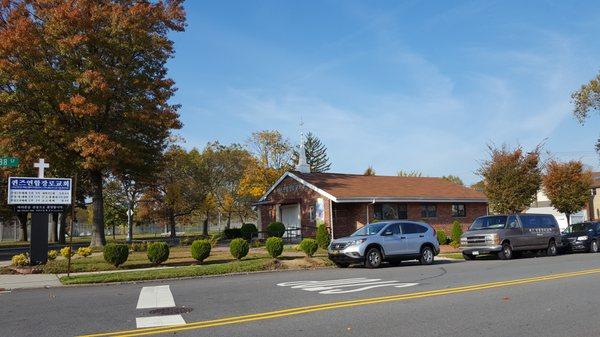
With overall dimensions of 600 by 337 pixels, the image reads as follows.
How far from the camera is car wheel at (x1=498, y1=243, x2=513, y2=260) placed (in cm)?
2234

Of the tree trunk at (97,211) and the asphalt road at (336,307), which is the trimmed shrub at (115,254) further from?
the tree trunk at (97,211)

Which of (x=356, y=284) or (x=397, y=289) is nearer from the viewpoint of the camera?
(x=397, y=289)

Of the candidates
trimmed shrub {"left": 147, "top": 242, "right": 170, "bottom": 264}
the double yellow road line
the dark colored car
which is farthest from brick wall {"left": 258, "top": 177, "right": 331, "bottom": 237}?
the double yellow road line

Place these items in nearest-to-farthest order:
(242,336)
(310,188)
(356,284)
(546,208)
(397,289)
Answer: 1. (242,336)
2. (397,289)
3. (356,284)
4. (310,188)
5. (546,208)

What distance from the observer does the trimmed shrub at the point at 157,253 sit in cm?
1942

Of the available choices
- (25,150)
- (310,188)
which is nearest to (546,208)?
(310,188)

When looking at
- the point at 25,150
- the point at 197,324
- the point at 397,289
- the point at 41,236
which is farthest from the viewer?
the point at 25,150

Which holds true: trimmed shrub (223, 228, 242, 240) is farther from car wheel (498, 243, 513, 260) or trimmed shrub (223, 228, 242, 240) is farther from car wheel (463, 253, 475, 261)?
car wheel (498, 243, 513, 260)

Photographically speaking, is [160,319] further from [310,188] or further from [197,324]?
[310,188]

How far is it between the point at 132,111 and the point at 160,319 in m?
21.5

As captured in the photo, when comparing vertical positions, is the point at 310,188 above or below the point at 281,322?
above

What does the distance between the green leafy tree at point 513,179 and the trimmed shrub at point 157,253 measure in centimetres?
2229

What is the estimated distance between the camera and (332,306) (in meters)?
9.88

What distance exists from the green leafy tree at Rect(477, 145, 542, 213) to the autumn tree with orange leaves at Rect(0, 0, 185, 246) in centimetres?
1953
